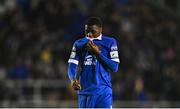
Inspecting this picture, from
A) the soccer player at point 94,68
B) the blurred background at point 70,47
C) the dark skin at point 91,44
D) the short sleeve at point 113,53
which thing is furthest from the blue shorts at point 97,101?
the blurred background at point 70,47

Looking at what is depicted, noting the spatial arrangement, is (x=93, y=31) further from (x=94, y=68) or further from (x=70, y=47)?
(x=70, y=47)

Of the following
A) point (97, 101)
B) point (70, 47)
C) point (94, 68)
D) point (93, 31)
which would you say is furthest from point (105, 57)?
point (70, 47)

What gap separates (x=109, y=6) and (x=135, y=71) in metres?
2.38

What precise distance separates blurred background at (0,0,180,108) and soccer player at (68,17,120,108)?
698 centimetres

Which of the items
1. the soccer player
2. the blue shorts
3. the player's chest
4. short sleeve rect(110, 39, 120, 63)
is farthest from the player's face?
the blue shorts

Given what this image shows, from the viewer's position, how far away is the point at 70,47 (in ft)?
55.9

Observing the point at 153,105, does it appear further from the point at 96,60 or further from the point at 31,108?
the point at 96,60

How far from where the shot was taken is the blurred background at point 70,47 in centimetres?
1608

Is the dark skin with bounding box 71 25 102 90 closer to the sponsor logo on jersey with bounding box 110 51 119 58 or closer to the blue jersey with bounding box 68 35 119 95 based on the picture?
the blue jersey with bounding box 68 35 119 95

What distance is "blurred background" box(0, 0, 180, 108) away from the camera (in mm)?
16078

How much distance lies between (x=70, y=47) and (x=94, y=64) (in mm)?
8896

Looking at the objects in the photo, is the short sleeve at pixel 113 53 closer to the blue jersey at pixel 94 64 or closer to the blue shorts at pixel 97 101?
the blue jersey at pixel 94 64

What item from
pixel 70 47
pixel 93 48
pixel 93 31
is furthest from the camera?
pixel 70 47

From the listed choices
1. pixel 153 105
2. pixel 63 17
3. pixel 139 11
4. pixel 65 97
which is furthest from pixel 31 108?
pixel 139 11
